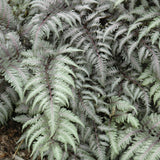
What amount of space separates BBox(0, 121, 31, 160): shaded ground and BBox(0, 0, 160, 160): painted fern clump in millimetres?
198

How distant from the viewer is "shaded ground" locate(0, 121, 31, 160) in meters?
2.78

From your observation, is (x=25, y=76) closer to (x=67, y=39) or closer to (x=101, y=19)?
(x=67, y=39)

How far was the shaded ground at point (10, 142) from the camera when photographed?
9.12ft

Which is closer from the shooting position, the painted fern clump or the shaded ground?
the painted fern clump

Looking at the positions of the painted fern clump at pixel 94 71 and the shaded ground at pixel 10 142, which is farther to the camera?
the shaded ground at pixel 10 142

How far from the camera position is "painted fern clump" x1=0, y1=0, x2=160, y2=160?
2.49 meters

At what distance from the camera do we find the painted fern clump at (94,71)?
2.49 meters

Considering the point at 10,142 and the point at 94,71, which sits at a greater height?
the point at 94,71

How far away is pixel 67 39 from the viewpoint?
9.70 ft

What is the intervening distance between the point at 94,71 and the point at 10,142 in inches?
66.9

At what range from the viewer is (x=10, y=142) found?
2920mm

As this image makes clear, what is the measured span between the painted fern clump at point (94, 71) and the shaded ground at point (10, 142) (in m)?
0.20

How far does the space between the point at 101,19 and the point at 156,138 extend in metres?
1.92

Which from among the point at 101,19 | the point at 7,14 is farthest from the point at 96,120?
the point at 7,14
